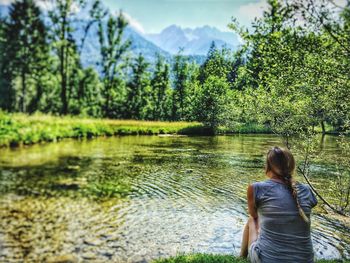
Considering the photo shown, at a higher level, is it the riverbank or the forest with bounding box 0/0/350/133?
the forest with bounding box 0/0/350/133

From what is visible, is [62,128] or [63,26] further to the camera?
[63,26]

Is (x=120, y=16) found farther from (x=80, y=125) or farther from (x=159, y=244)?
(x=159, y=244)

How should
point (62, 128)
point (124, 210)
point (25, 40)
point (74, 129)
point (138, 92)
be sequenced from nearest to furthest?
point (124, 210)
point (62, 128)
point (74, 129)
point (25, 40)
point (138, 92)

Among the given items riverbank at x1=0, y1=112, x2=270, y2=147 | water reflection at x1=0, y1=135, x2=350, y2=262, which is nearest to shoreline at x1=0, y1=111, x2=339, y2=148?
riverbank at x1=0, y1=112, x2=270, y2=147

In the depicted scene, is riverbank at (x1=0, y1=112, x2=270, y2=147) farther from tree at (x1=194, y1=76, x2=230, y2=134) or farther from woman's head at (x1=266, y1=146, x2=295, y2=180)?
woman's head at (x1=266, y1=146, x2=295, y2=180)

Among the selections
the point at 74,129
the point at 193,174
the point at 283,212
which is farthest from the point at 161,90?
the point at 283,212

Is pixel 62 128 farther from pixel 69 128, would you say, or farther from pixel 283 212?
pixel 283 212

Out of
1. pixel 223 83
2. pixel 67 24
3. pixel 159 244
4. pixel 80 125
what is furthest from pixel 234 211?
pixel 67 24

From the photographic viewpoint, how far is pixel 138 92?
68.0m

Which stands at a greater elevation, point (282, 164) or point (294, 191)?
point (282, 164)

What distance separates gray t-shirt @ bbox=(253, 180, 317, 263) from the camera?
391cm

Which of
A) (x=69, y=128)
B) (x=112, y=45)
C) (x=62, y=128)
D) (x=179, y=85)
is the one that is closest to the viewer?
(x=62, y=128)

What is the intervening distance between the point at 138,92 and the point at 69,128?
35.1 meters

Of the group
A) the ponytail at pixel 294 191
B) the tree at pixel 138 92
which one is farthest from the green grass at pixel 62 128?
the ponytail at pixel 294 191
